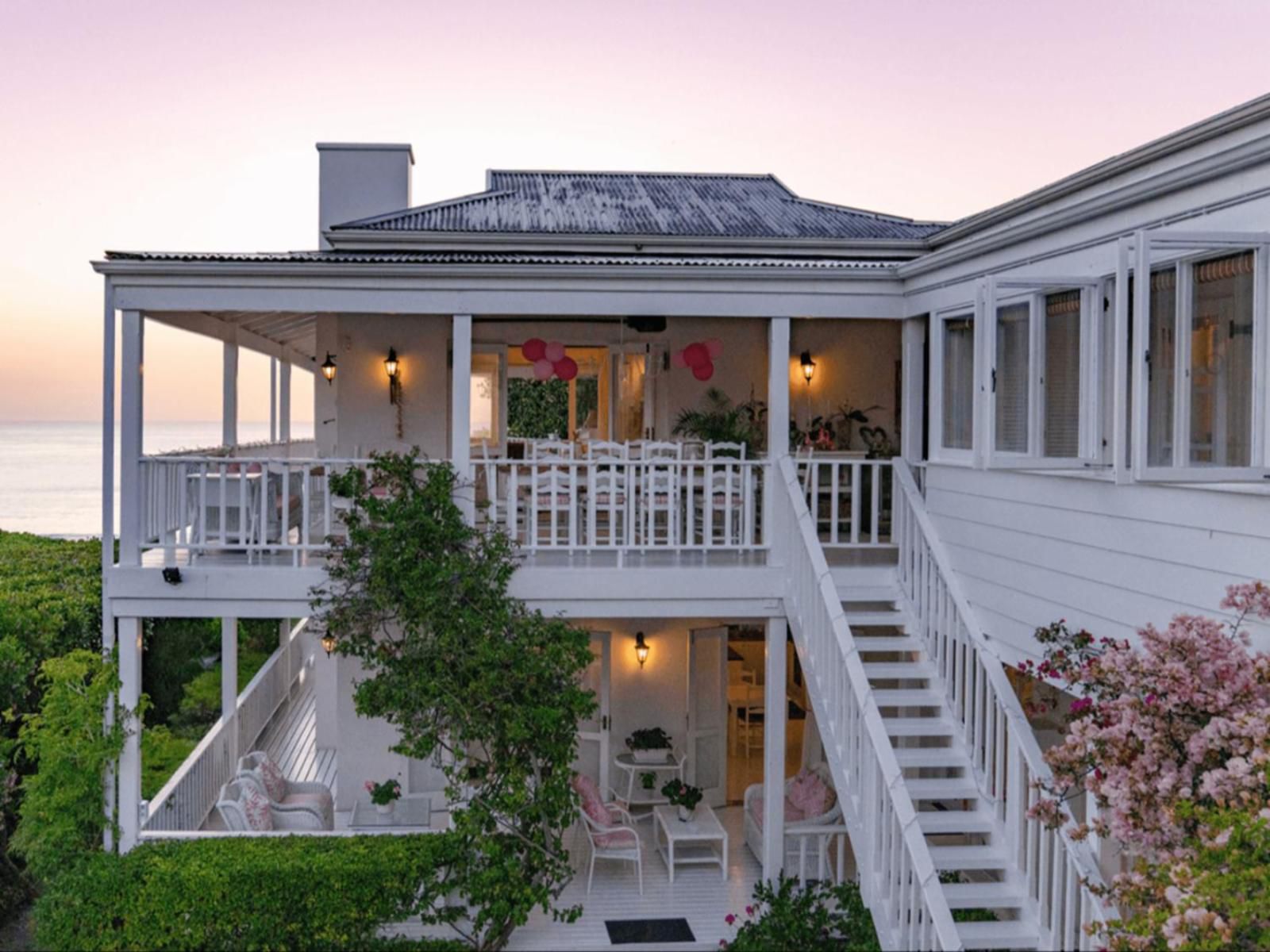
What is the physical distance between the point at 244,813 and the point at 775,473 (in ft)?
17.5

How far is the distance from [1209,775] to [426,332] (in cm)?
965

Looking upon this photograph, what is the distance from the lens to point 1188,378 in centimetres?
594

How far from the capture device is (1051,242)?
299 inches

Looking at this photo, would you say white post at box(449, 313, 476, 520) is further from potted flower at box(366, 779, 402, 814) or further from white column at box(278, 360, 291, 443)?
Result: white column at box(278, 360, 291, 443)

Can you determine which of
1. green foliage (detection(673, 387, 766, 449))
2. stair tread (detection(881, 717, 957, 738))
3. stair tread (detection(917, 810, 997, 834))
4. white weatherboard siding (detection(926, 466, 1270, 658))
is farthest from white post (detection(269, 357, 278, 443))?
stair tread (detection(917, 810, 997, 834))

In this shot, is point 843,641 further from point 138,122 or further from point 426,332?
point 138,122

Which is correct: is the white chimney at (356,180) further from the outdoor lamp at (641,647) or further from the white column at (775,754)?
the white column at (775,754)

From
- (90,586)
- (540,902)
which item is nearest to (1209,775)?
(540,902)

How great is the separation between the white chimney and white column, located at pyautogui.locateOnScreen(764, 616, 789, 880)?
8.16 metres

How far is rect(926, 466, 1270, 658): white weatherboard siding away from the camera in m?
5.89

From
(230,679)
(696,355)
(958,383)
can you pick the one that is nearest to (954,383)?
(958,383)

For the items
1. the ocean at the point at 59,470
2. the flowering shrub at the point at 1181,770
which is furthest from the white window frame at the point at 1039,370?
the ocean at the point at 59,470

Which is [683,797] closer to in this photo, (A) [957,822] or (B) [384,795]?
(B) [384,795]

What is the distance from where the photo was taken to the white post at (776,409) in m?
9.88
